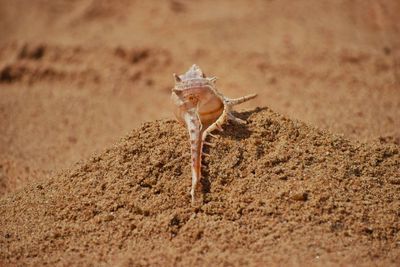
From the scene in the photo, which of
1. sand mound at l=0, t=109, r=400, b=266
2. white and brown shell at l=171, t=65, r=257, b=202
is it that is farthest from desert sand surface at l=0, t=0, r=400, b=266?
white and brown shell at l=171, t=65, r=257, b=202

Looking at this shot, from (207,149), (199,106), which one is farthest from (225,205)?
(199,106)

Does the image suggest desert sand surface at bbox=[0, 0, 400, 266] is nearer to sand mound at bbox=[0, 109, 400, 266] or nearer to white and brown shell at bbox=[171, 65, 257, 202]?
sand mound at bbox=[0, 109, 400, 266]

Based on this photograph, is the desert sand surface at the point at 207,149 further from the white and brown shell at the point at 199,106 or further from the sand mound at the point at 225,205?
the white and brown shell at the point at 199,106

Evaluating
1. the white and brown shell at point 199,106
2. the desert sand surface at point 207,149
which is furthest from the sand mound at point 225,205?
the white and brown shell at point 199,106

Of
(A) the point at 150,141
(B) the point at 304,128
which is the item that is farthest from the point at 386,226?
(A) the point at 150,141

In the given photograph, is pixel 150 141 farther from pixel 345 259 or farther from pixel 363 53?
pixel 363 53

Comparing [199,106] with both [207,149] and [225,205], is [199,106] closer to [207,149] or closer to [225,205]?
[207,149]
